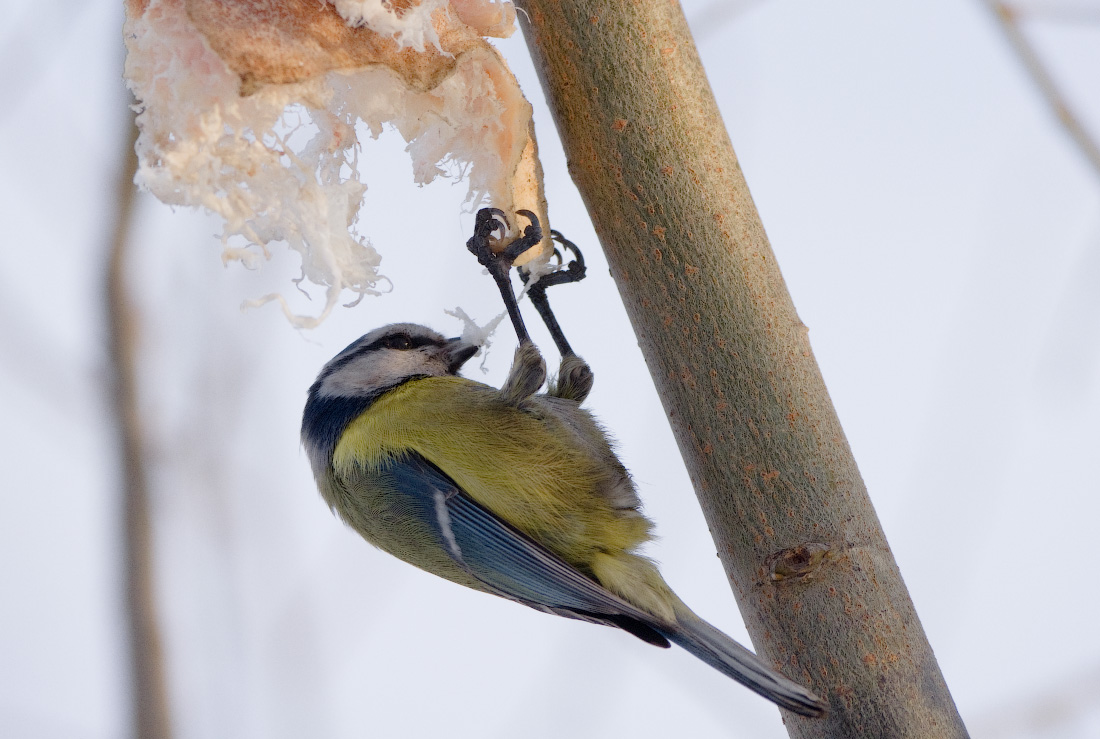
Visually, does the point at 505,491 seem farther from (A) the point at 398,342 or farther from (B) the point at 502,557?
(A) the point at 398,342

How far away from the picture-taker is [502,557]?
5.04 ft

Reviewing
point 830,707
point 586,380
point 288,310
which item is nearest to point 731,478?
point 830,707

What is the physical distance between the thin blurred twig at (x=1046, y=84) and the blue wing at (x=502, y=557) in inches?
35.3

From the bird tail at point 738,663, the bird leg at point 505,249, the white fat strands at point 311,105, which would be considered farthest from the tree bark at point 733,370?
the bird leg at point 505,249

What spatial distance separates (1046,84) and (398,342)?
133 cm

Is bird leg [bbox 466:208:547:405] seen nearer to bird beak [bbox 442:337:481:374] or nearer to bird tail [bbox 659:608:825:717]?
bird beak [bbox 442:337:481:374]

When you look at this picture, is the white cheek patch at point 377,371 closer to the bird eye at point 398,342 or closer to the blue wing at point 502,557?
the bird eye at point 398,342

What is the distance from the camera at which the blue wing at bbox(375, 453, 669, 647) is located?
1.42m

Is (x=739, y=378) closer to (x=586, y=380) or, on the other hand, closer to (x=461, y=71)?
(x=461, y=71)

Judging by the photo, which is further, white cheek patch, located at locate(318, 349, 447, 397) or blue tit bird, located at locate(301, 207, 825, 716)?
white cheek patch, located at locate(318, 349, 447, 397)

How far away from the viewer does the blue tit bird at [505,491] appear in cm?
146

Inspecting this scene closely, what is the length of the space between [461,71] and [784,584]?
869 mm

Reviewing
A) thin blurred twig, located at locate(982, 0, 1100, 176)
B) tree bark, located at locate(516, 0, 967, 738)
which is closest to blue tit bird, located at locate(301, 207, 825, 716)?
tree bark, located at locate(516, 0, 967, 738)

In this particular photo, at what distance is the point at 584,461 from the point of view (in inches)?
64.9
